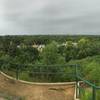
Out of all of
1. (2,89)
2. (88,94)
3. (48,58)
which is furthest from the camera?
(48,58)

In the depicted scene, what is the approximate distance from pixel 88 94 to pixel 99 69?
3852mm

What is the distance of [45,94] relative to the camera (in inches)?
428

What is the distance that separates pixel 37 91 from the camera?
11.1 metres

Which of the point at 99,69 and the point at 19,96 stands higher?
the point at 99,69

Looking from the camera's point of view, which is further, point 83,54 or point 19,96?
point 83,54

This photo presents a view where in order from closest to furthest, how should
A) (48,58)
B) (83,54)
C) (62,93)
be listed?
(62,93)
(48,58)
(83,54)

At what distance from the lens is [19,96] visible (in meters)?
11.0

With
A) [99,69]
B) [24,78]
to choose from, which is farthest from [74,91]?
[24,78]

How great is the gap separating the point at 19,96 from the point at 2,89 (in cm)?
87

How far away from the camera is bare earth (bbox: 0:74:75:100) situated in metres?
10.7

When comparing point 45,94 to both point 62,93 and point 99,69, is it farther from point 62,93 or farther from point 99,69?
point 99,69

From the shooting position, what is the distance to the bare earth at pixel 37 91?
10.7 m

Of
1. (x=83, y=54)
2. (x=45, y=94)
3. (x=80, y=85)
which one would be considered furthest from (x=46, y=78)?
(x=83, y=54)

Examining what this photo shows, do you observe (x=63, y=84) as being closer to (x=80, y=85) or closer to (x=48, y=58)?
(x=80, y=85)
